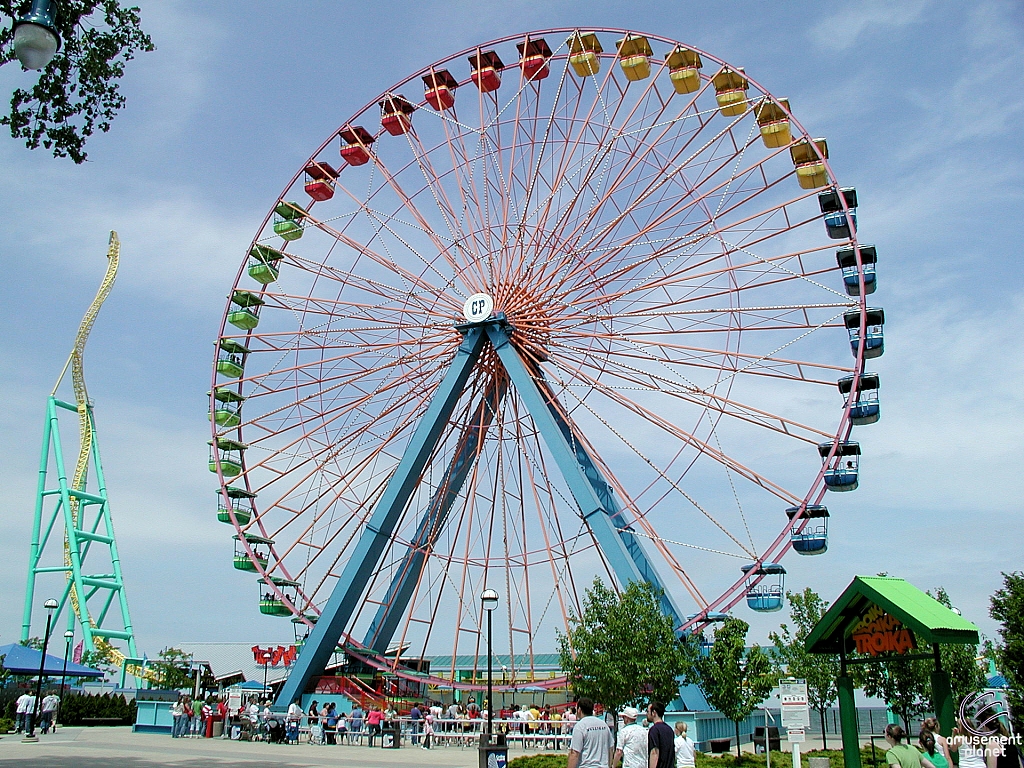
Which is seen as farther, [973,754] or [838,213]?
[838,213]

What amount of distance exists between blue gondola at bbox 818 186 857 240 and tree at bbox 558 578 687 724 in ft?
28.6

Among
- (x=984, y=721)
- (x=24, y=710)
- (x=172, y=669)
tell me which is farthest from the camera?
(x=172, y=669)

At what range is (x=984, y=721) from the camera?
8.84 m

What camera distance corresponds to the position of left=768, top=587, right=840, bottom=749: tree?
21.6 meters

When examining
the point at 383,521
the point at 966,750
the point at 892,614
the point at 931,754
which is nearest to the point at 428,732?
the point at 383,521

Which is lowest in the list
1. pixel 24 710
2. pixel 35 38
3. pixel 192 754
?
pixel 192 754

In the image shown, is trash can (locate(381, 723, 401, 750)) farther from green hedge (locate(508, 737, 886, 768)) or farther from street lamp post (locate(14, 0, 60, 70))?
street lamp post (locate(14, 0, 60, 70))

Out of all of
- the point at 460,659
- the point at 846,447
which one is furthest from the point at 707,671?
the point at 460,659

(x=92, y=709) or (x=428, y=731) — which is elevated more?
(x=428, y=731)

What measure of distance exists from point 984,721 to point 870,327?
11.5 meters

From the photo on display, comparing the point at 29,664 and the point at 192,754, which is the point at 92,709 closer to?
the point at 29,664

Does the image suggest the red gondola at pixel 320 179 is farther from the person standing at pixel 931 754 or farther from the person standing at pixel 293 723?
the person standing at pixel 931 754

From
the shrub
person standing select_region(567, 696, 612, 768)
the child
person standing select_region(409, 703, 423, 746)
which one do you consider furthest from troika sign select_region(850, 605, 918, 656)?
person standing select_region(409, 703, 423, 746)

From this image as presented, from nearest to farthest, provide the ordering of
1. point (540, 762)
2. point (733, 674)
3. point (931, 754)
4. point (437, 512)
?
point (931, 754), point (540, 762), point (733, 674), point (437, 512)
